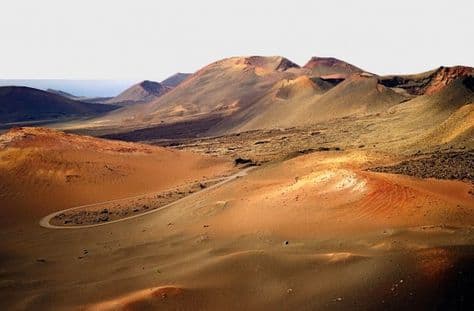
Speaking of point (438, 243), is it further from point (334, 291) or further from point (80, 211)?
point (80, 211)

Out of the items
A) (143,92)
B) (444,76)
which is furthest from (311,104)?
(143,92)

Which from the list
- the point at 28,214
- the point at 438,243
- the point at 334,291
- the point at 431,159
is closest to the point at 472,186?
the point at 431,159

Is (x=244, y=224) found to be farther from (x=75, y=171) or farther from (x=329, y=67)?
(x=329, y=67)

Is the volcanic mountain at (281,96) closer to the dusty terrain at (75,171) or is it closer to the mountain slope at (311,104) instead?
the mountain slope at (311,104)

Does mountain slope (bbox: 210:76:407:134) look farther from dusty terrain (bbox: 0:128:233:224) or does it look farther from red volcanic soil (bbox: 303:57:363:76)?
red volcanic soil (bbox: 303:57:363:76)

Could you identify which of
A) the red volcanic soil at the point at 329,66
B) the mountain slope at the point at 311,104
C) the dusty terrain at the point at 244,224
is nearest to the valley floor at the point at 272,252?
the dusty terrain at the point at 244,224

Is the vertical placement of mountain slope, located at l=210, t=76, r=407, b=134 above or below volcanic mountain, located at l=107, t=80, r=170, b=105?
below

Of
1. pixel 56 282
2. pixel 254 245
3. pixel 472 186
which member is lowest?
pixel 56 282

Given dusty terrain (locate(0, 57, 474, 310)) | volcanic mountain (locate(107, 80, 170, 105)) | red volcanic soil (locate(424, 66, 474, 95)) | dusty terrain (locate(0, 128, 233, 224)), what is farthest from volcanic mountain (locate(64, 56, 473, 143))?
volcanic mountain (locate(107, 80, 170, 105))
